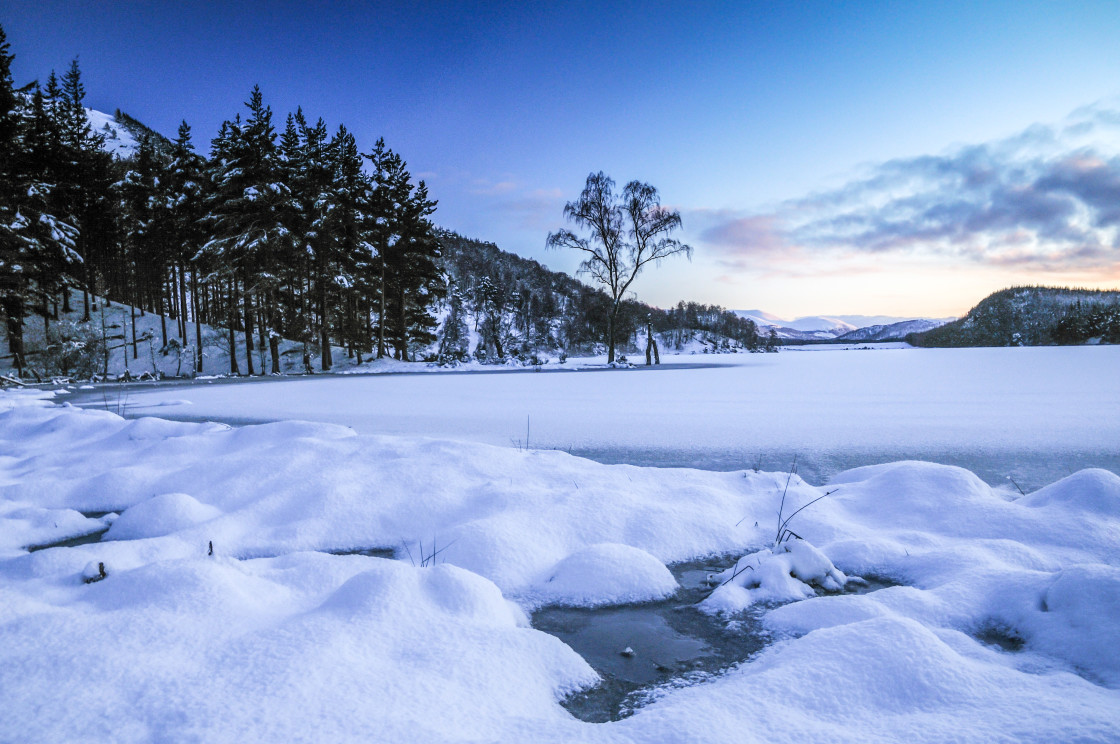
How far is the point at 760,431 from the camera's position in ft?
19.9

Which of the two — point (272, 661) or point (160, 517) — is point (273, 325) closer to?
point (160, 517)

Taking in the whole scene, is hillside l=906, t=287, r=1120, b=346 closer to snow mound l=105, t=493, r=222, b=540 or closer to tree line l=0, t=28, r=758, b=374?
tree line l=0, t=28, r=758, b=374

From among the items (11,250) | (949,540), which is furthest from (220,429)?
(11,250)

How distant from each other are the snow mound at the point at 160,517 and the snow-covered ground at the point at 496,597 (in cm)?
1

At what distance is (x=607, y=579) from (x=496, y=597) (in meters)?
0.58

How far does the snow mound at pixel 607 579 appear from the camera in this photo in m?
2.23

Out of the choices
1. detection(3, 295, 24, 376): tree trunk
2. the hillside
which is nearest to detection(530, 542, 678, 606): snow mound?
detection(3, 295, 24, 376): tree trunk

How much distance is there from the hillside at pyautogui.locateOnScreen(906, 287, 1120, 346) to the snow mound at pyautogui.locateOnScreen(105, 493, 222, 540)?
93.1 metres

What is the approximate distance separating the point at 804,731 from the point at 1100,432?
22.0ft

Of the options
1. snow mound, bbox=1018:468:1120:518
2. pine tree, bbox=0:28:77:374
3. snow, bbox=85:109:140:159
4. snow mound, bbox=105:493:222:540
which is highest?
snow, bbox=85:109:140:159

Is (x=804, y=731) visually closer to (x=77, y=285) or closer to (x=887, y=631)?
(x=887, y=631)

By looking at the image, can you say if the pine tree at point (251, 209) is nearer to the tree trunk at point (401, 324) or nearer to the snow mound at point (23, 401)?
the tree trunk at point (401, 324)

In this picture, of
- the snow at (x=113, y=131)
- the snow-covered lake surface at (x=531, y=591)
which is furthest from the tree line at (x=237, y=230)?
the snow at (x=113, y=131)

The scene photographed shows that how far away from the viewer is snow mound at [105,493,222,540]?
9.42ft
